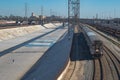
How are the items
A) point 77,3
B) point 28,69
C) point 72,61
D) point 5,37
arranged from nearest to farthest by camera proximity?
point 28,69 → point 72,61 → point 5,37 → point 77,3

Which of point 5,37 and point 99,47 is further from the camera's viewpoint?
point 5,37

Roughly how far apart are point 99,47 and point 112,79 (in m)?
9.93

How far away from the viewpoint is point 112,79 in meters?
20.2

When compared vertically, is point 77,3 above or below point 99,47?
above

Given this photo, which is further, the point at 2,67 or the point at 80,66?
the point at 80,66

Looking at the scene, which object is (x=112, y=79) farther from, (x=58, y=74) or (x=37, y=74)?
(x=37, y=74)

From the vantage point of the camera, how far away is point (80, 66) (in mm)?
25969

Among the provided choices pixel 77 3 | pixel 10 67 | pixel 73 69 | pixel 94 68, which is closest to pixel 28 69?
pixel 10 67

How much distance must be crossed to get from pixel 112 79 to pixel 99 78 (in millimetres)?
852

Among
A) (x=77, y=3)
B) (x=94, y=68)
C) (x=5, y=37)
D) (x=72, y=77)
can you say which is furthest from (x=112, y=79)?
(x=77, y=3)

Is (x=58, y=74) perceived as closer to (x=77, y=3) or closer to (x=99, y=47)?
(x=99, y=47)

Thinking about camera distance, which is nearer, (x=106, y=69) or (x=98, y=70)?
(x=98, y=70)

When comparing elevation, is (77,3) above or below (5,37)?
above

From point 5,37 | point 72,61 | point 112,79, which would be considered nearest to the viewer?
point 112,79
